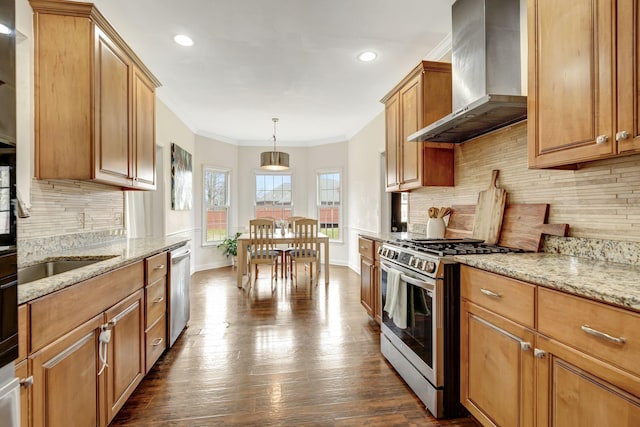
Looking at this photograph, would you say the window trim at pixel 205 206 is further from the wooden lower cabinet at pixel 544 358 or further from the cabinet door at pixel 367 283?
the wooden lower cabinet at pixel 544 358

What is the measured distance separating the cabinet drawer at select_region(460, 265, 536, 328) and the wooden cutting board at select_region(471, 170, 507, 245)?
27.8 inches

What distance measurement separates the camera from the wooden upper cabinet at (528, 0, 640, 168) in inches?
46.3

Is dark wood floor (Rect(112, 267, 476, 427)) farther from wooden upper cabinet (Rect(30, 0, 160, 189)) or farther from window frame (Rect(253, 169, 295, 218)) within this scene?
window frame (Rect(253, 169, 295, 218))

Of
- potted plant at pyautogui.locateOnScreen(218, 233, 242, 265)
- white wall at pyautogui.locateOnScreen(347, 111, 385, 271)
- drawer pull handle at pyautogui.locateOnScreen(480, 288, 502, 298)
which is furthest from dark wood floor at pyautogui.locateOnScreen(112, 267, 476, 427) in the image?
potted plant at pyautogui.locateOnScreen(218, 233, 242, 265)

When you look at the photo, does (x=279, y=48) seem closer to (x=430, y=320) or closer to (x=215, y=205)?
(x=430, y=320)

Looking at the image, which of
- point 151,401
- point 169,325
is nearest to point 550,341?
point 151,401

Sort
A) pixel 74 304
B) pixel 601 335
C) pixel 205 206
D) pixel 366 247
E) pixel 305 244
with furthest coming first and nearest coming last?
pixel 205 206
pixel 305 244
pixel 366 247
pixel 74 304
pixel 601 335

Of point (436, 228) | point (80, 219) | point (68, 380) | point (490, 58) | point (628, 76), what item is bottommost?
point (68, 380)

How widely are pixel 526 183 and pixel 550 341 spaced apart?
1226 mm

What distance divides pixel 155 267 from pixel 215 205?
4078mm

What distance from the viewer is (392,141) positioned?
128 inches

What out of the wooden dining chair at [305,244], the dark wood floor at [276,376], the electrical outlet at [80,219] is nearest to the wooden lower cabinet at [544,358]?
the dark wood floor at [276,376]

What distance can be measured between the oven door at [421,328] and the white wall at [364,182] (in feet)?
9.24

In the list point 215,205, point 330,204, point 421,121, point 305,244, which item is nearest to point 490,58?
point 421,121
